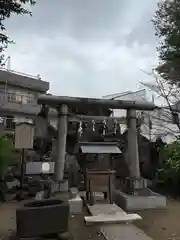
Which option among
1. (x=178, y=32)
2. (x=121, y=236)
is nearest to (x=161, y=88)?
(x=178, y=32)

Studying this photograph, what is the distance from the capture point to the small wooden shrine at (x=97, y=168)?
26.7 feet

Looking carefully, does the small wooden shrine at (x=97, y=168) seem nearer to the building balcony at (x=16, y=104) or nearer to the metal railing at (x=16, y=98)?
the building balcony at (x=16, y=104)

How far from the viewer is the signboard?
9898mm

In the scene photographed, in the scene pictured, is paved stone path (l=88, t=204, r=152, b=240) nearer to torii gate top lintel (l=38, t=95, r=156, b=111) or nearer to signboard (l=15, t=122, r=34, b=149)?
torii gate top lintel (l=38, t=95, r=156, b=111)

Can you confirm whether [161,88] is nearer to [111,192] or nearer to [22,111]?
[111,192]

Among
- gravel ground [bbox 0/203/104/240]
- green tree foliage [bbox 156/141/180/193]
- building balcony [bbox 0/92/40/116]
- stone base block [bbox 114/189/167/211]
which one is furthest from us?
building balcony [bbox 0/92/40/116]

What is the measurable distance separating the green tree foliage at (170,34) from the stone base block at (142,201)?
4.32 metres

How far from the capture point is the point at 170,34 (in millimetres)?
9281

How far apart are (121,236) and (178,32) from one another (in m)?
6.02

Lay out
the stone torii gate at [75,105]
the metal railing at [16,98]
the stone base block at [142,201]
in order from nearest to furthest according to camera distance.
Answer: the stone base block at [142,201] → the stone torii gate at [75,105] → the metal railing at [16,98]

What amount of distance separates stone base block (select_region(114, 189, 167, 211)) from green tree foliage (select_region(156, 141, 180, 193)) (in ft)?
6.57

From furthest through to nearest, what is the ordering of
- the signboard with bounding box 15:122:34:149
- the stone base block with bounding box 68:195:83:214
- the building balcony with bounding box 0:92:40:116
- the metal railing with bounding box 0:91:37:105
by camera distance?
the metal railing with bounding box 0:91:37:105 → the building balcony with bounding box 0:92:40:116 → the signboard with bounding box 15:122:34:149 → the stone base block with bounding box 68:195:83:214

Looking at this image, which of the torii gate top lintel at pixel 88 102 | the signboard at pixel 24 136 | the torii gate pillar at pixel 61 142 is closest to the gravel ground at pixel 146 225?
the torii gate pillar at pixel 61 142

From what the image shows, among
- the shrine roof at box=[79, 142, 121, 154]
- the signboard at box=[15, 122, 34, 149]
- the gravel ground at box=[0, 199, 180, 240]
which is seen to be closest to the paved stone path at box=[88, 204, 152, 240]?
the gravel ground at box=[0, 199, 180, 240]
